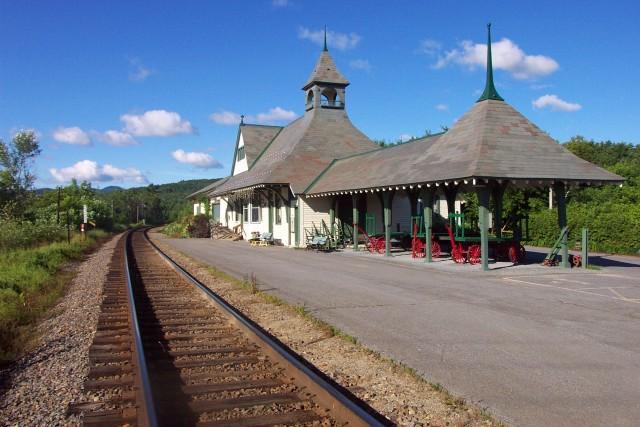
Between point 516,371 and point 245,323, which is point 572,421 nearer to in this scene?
point 516,371

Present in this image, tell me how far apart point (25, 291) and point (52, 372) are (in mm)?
7452

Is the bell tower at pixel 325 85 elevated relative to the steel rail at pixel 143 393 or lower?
elevated

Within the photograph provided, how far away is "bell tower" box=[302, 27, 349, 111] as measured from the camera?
3441 cm

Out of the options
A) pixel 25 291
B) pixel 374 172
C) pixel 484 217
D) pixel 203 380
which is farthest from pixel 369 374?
pixel 374 172

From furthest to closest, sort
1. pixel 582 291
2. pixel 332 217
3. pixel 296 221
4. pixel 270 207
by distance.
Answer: pixel 270 207
pixel 296 221
pixel 332 217
pixel 582 291

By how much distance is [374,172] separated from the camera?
22.5 m

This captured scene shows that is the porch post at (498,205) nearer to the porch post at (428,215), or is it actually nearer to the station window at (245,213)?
the porch post at (428,215)

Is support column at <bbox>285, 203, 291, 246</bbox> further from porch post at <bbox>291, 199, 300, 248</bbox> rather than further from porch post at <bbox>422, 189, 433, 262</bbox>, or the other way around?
porch post at <bbox>422, 189, 433, 262</bbox>

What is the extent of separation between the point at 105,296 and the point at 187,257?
1064 centimetres

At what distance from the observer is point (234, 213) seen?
39.9m

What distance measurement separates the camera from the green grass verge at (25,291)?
336 inches

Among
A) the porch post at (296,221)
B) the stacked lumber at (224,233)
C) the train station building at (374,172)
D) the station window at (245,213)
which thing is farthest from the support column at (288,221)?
the stacked lumber at (224,233)

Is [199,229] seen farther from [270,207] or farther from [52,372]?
[52,372]

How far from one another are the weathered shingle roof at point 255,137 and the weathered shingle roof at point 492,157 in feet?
64.9
